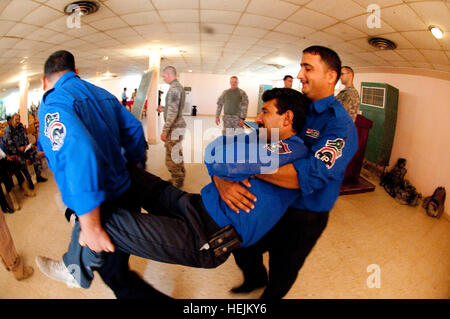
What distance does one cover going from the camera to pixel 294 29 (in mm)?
3648

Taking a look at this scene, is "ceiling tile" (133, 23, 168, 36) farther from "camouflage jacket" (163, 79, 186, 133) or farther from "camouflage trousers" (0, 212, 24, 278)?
"camouflage trousers" (0, 212, 24, 278)

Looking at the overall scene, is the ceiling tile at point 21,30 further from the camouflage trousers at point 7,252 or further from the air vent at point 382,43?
the air vent at point 382,43

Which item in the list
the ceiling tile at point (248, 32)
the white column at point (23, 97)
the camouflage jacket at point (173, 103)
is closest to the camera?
the camouflage jacket at point (173, 103)

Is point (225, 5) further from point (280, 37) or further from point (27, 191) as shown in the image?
point (27, 191)

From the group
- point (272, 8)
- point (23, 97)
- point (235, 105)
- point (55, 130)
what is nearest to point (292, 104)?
point (55, 130)

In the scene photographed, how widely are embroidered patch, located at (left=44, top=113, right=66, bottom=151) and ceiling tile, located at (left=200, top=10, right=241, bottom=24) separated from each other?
321 centimetres

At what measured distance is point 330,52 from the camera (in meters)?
1.17

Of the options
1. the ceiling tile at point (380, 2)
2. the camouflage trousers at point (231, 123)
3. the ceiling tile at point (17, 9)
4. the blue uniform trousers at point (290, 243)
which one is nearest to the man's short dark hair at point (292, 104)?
the blue uniform trousers at point (290, 243)

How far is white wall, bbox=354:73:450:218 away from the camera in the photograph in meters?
3.26

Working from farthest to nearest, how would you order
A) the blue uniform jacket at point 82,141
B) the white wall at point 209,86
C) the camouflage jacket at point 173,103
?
the white wall at point 209,86, the camouflage jacket at point 173,103, the blue uniform jacket at point 82,141

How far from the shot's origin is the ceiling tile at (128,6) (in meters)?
2.82

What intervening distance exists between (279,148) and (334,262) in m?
1.62
